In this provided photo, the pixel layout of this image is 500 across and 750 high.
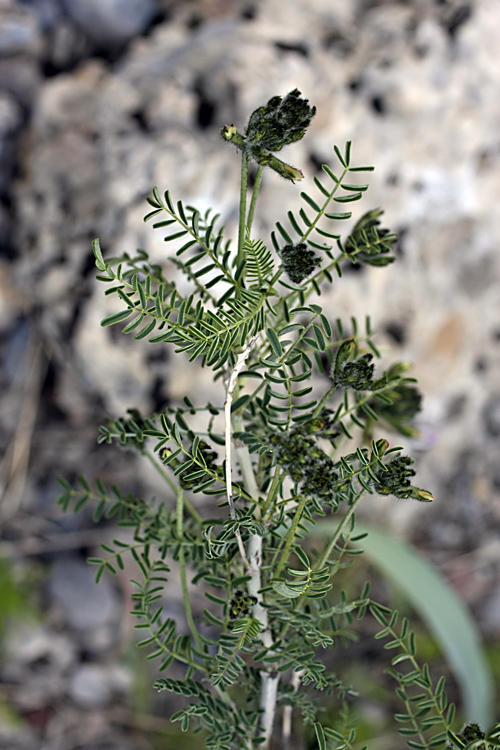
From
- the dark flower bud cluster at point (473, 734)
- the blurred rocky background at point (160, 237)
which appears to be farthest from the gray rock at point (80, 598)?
the dark flower bud cluster at point (473, 734)

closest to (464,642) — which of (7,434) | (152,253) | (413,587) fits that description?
(413,587)

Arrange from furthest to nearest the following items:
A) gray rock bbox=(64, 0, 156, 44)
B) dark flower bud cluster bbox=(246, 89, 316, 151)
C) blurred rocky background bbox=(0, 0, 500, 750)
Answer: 1. gray rock bbox=(64, 0, 156, 44)
2. blurred rocky background bbox=(0, 0, 500, 750)
3. dark flower bud cluster bbox=(246, 89, 316, 151)

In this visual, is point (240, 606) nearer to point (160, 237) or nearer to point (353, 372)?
point (353, 372)

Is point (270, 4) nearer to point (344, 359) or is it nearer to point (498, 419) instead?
point (498, 419)

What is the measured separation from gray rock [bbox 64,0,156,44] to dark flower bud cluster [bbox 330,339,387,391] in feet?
4.73

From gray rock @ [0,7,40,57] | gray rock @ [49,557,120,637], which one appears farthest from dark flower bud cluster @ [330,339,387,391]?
gray rock @ [0,7,40,57]

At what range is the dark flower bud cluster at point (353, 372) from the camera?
16.9 inches

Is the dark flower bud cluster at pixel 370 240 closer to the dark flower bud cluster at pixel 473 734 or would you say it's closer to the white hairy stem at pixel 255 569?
the white hairy stem at pixel 255 569

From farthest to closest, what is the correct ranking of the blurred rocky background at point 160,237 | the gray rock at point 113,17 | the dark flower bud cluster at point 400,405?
1. the gray rock at point 113,17
2. the blurred rocky background at point 160,237
3. the dark flower bud cluster at point 400,405

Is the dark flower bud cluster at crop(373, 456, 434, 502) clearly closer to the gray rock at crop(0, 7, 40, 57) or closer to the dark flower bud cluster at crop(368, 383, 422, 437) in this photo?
the dark flower bud cluster at crop(368, 383, 422, 437)

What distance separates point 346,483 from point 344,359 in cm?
8

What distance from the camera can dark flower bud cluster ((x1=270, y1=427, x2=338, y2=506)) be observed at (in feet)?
1.31

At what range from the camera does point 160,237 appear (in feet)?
4.08

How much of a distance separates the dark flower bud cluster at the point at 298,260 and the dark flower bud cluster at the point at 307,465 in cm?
10
